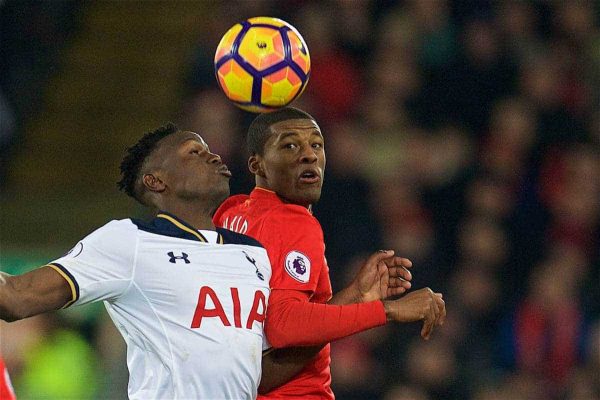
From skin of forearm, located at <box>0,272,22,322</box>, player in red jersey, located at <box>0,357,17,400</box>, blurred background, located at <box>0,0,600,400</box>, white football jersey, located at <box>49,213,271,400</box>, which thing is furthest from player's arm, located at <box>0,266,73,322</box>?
blurred background, located at <box>0,0,600,400</box>

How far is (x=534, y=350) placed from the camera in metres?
8.27

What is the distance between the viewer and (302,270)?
5.02m

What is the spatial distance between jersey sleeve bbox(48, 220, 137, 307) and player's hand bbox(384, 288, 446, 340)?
1.03 meters

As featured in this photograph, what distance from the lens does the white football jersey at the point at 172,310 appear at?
183 inches

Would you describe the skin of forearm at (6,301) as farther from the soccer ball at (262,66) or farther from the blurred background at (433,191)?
the blurred background at (433,191)

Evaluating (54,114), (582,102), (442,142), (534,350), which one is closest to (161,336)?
(534,350)

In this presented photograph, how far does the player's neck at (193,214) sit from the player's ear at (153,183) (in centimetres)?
9

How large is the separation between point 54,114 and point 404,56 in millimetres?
3789

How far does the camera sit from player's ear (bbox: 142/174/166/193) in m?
5.05

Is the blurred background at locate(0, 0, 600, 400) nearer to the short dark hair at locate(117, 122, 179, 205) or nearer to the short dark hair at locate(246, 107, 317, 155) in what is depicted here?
the short dark hair at locate(246, 107, 317, 155)

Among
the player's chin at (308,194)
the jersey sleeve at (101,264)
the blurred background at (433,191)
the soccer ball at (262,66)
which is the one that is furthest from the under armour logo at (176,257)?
the blurred background at (433,191)

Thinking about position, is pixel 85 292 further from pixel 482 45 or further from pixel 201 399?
pixel 482 45

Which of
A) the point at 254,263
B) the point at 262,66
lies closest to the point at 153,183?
the point at 254,263

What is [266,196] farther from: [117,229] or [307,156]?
[117,229]
